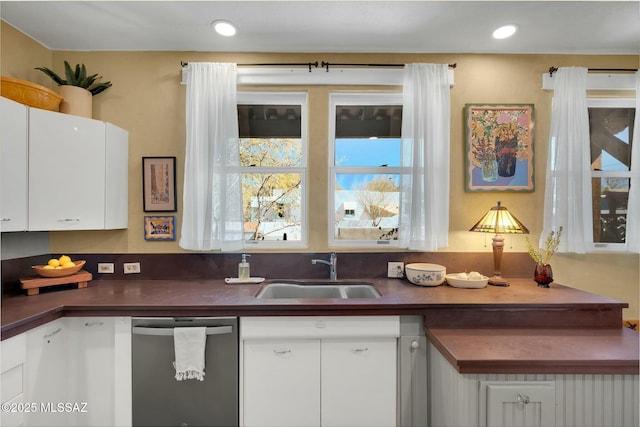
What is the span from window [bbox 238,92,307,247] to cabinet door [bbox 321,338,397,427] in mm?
925

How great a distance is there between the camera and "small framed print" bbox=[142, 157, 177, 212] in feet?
7.46

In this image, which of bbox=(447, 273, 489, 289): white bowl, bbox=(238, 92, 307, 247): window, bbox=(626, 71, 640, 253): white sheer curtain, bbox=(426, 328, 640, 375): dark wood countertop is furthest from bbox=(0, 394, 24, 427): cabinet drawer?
bbox=(626, 71, 640, 253): white sheer curtain

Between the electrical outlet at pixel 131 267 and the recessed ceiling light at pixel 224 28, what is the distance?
1828 millimetres

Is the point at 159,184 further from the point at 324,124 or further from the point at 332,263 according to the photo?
the point at 332,263

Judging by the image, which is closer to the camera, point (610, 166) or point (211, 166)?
point (211, 166)

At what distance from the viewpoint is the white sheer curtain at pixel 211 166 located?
2.13m

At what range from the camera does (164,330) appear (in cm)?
159

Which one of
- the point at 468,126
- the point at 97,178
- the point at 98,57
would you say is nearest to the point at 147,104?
the point at 98,57

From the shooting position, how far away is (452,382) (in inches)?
54.7

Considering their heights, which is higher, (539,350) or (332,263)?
(332,263)

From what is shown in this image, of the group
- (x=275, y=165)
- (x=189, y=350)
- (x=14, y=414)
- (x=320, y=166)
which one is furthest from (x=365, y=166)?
(x=14, y=414)

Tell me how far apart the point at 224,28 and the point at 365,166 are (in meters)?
1.41

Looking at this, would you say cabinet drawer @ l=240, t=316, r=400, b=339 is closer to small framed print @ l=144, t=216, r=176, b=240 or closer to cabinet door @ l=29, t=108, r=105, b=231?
small framed print @ l=144, t=216, r=176, b=240

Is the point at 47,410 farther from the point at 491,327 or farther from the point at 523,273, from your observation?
the point at 523,273
